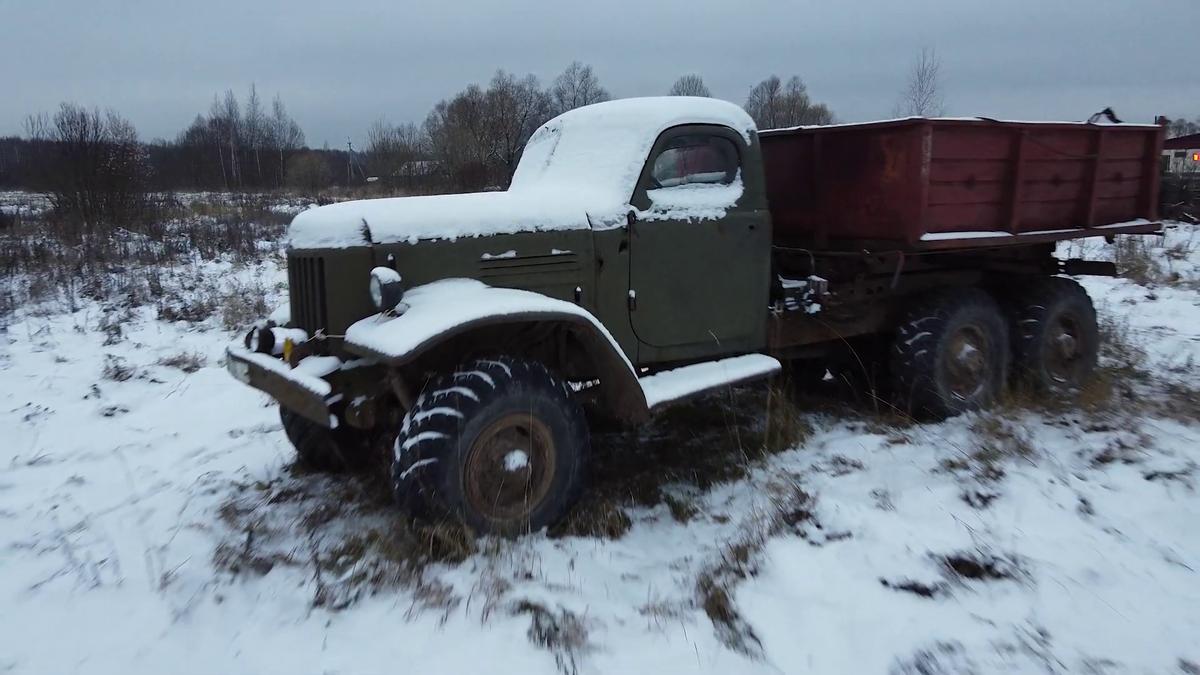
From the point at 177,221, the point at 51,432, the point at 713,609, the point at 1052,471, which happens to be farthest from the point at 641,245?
the point at 177,221

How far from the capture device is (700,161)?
445 centimetres

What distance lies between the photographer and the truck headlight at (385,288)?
10.9 feet

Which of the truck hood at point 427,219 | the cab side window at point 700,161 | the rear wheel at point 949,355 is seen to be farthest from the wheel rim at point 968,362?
the truck hood at point 427,219

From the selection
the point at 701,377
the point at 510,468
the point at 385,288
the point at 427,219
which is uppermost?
the point at 427,219

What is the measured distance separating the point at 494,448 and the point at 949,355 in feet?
10.5

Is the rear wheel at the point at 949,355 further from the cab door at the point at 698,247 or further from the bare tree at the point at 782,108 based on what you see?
the bare tree at the point at 782,108

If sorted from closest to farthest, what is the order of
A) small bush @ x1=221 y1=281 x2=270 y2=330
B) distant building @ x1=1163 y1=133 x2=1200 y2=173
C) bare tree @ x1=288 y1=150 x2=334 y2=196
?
small bush @ x1=221 y1=281 x2=270 y2=330 → distant building @ x1=1163 y1=133 x2=1200 y2=173 → bare tree @ x1=288 y1=150 x2=334 y2=196

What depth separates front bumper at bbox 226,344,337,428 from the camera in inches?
126

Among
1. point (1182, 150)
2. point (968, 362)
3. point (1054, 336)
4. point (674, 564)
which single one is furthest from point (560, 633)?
point (1182, 150)

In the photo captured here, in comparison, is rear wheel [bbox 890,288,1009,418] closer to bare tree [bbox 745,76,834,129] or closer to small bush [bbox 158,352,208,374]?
small bush [bbox 158,352,208,374]

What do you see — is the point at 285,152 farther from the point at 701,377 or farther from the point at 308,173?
the point at 701,377

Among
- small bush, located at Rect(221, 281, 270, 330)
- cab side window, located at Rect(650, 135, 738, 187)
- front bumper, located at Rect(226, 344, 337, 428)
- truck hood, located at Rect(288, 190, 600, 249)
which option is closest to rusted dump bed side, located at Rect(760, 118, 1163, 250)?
cab side window, located at Rect(650, 135, 738, 187)

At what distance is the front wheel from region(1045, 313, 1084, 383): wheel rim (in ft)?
12.6

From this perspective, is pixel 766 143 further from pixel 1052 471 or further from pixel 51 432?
pixel 51 432
